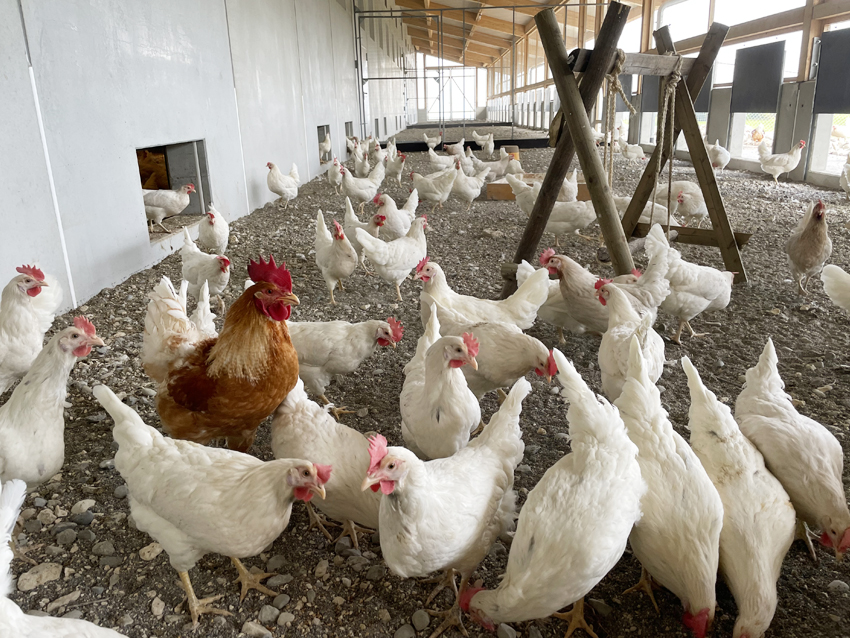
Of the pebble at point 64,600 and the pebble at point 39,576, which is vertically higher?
the pebble at point 39,576

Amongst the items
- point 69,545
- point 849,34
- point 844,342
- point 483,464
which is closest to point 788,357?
point 844,342

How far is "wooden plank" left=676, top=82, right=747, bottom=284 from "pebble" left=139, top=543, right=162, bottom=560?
14.3 ft

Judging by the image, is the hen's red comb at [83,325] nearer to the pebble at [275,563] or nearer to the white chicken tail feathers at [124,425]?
the white chicken tail feathers at [124,425]

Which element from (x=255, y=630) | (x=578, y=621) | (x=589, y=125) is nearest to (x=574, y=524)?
(x=578, y=621)

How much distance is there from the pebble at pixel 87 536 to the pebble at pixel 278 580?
768 millimetres

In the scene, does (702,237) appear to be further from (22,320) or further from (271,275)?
(22,320)

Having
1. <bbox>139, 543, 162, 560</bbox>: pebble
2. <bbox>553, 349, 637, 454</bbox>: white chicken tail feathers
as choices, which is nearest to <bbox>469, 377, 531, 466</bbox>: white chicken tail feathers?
<bbox>553, 349, 637, 454</bbox>: white chicken tail feathers

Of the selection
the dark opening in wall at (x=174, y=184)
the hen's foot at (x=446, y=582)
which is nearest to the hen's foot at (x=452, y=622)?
the hen's foot at (x=446, y=582)

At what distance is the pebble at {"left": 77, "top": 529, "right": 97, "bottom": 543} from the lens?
2170 millimetres

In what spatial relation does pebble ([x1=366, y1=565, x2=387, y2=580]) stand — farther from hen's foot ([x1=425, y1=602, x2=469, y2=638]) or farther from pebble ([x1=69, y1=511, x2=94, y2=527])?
pebble ([x1=69, y1=511, x2=94, y2=527])

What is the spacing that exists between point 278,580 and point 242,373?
0.80 metres

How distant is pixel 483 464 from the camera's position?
195 centimetres

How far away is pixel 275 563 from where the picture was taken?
2086 mm

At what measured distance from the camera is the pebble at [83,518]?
2252 mm
